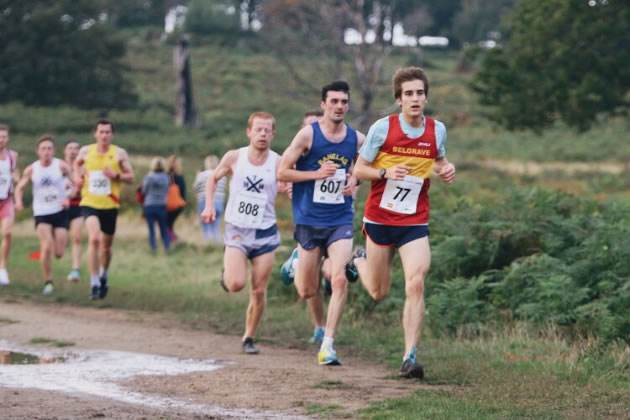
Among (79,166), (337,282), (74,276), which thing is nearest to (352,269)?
(337,282)

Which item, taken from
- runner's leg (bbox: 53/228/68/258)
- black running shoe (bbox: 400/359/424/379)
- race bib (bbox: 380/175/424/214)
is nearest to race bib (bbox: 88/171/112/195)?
runner's leg (bbox: 53/228/68/258)

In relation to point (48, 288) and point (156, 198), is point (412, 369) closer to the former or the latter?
point (48, 288)

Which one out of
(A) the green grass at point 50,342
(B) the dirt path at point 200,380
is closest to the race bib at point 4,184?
(B) the dirt path at point 200,380

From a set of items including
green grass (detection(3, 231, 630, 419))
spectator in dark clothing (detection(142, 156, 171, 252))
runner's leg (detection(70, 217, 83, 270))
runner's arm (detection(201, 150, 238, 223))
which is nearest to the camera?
green grass (detection(3, 231, 630, 419))

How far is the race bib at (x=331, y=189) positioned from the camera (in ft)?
32.3

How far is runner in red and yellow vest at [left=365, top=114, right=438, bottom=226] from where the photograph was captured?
8.88 metres

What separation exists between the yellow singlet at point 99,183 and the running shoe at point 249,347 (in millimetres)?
4662

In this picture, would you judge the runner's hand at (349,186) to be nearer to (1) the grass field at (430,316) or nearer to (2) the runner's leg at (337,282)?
(2) the runner's leg at (337,282)

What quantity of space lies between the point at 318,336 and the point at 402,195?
9.56 ft

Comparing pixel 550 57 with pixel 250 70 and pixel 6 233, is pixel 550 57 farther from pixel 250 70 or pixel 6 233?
pixel 250 70

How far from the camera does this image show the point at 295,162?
32.3 ft

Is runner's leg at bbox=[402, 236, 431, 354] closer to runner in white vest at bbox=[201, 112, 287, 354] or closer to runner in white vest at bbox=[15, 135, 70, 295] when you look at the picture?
→ runner in white vest at bbox=[201, 112, 287, 354]

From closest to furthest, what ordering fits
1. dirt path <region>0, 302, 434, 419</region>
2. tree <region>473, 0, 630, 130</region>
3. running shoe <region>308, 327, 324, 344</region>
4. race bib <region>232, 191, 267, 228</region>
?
dirt path <region>0, 302, 434, 419</region>, race bib <region>232, 191, 267, 228</region>, running shoe <region>308, 327, 324, 344</region>, tree <region>473, 0, 630, 130</region>

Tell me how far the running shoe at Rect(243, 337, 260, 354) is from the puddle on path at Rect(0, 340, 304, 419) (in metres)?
0.71
